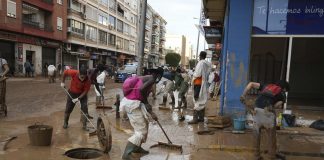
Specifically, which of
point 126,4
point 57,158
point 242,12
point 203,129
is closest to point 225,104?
point 203,129

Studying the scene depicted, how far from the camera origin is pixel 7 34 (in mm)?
30812

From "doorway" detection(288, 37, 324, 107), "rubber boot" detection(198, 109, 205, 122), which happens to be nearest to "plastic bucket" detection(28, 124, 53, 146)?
"rubber boot" detection(198, 109, 205, 122)

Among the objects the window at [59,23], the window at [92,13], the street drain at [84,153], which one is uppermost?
the window at [92,13]

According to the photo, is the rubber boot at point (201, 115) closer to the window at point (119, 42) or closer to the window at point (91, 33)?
the window at point (91, 33)

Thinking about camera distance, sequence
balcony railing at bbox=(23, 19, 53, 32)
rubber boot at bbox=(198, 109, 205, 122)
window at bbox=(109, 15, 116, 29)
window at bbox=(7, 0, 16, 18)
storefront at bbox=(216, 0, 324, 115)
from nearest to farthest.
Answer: storefront at bbox=(216, 0, 324, 115), rubber boot at bbox=(198, 109, 205, 122), window at bbox=(7, 0, 16, 18), balcony railing at bbox=(23, 19, 53, 32), window at bbox=(109, 15, 116, 29)

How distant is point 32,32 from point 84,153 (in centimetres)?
3072

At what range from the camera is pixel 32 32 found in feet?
114

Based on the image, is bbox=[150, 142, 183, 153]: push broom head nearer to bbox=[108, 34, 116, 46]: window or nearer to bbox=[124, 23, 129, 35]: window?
bbox=[108, 34, 116, 46]: window

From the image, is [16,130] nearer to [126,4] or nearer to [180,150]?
[180,150]

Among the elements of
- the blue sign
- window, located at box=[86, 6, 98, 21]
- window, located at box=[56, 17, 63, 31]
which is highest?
window, located at box=[86, 6, 98, 21]

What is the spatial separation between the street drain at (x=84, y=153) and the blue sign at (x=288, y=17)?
5.52 m

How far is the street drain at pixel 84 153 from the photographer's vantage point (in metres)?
6.90

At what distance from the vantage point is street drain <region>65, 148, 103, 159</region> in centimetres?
690

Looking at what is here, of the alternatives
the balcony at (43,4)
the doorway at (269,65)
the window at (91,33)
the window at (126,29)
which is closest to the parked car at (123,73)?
the balcony at (43,4)
